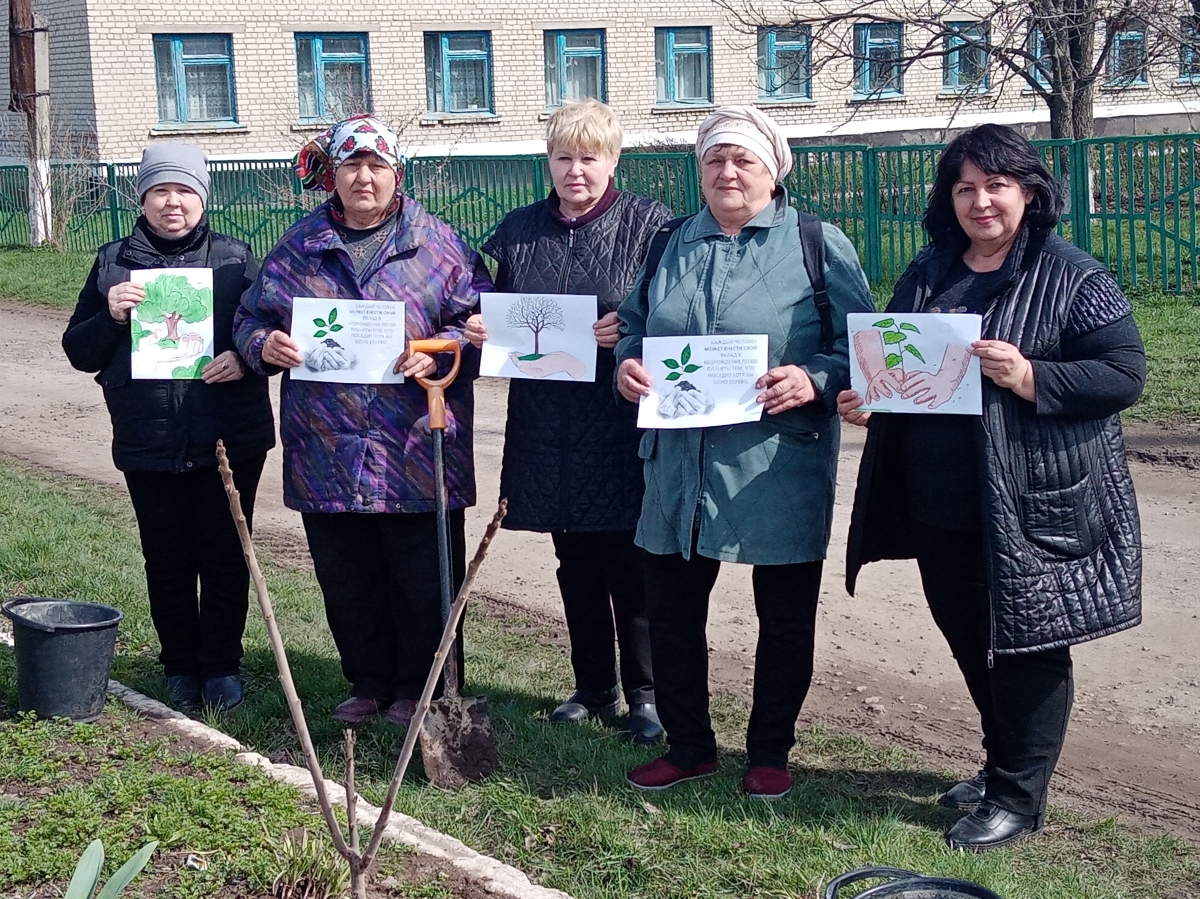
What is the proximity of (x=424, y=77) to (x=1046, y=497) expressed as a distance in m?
27.6

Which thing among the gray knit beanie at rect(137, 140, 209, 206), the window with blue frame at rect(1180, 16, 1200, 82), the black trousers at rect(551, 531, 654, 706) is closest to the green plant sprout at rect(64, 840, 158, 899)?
the black trousers at rect(551, 531, 654, 706)

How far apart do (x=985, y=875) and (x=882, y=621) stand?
7.93 feet

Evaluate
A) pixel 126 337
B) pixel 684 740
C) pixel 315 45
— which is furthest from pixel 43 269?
pixel 684 740

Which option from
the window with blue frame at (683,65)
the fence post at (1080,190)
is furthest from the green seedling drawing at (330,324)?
the window with blue frame at (683,65)

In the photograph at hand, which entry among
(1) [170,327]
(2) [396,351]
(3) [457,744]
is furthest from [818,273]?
(1) [170,327]

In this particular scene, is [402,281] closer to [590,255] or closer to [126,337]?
[590,255]

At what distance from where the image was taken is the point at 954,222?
389cm

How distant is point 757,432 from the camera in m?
4.15

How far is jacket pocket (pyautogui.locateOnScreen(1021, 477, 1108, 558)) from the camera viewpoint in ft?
12.2

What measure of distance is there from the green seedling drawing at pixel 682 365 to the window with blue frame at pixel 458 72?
26929mm

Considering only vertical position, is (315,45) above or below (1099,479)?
above

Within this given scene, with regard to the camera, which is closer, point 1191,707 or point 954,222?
point 954,222

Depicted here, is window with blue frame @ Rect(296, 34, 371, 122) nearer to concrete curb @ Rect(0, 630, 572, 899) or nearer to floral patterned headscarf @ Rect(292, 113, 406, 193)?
floral patterned headscarf @ Rect(292, 113, 406, 193)

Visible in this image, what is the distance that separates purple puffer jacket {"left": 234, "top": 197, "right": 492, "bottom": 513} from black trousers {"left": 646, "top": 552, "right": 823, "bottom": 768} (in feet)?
2.90
